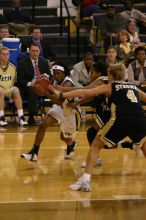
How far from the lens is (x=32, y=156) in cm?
1002

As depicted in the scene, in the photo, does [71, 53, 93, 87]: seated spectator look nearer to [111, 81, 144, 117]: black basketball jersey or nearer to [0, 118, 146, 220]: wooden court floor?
[0, 118, 146, 220]: wooden court floor

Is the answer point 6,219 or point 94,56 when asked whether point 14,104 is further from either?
point 6,219

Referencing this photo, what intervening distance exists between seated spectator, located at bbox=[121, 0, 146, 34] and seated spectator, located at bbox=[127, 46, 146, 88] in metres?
3.22

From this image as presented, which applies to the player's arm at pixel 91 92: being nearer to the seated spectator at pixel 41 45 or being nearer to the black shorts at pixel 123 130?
the black shorts at pixel 123 130

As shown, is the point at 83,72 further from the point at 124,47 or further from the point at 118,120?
the point at 118,120

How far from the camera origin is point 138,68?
14.1m

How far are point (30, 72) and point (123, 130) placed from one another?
5.53 meters

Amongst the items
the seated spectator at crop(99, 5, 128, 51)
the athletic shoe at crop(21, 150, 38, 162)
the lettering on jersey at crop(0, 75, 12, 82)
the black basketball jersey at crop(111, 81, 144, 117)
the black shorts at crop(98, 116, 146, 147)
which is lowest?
the athletic shoe at crop(21, 150, 38, 162)

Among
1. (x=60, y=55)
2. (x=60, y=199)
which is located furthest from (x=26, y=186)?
(x=60, y=55)

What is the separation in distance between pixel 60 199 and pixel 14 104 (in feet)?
19.0

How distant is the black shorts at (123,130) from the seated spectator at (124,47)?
6.58 m

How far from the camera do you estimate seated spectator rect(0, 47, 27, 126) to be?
43.4ft

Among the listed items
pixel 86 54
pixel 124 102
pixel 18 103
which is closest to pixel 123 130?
pixel 124 102

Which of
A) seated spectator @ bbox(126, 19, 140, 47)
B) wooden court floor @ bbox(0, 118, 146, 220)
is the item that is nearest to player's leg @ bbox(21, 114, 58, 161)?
wooden court floor @ bbox(0, 118, 146, 220)
